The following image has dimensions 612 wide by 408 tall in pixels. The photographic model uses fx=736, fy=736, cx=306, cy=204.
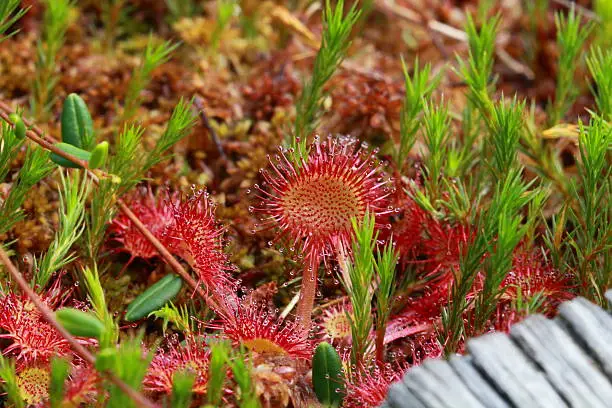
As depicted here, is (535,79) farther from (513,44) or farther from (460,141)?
(460,141)

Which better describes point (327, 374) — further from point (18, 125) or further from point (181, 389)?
point (18, 125)

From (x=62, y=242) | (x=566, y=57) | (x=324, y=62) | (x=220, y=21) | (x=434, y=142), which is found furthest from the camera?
(x=220, y=21)

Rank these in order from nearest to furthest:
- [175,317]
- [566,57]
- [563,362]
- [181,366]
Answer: [563,362], [181,366], [175,317], [566,57]

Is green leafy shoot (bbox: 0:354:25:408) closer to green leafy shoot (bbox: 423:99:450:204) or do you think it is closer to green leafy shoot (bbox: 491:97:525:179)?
green leafy shoot (bbox: 423:99:450:204)

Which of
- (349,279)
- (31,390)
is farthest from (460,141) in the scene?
(31,390)

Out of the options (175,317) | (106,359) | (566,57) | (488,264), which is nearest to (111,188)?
(175,317)
